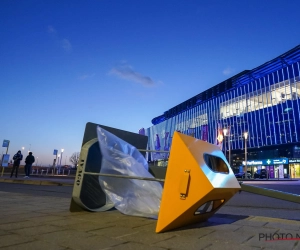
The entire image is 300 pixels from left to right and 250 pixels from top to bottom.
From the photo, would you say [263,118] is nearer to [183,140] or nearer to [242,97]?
[242,97]

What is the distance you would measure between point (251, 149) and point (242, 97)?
10.8m

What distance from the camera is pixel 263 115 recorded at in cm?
4431

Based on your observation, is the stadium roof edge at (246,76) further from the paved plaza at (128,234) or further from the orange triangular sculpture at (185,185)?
the orange triangular sculpture at (185,185)

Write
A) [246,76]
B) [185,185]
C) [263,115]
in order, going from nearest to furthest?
[185,185]
[263,115]
[246,76]

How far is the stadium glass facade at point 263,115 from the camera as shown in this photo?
39.3 meters

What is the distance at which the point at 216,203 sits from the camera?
10.8ft

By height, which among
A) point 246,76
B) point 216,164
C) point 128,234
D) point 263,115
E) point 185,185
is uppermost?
point 246,76

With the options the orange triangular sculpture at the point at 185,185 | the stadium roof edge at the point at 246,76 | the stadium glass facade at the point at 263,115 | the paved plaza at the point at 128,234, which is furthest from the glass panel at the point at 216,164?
the stadium roof edge at the point at 246,76

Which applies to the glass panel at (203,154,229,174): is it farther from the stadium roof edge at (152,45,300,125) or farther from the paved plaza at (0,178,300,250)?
the stadium roof edge at (152,45,300,125)

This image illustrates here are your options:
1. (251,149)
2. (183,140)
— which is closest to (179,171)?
(183,140)

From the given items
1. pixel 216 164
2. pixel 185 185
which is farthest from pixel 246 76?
pixel 185 185

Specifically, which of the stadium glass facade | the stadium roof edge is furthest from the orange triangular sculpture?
the stadium roof edge

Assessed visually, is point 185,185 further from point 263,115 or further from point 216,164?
point 263,115

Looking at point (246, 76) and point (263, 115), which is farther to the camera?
point (246, 76)
